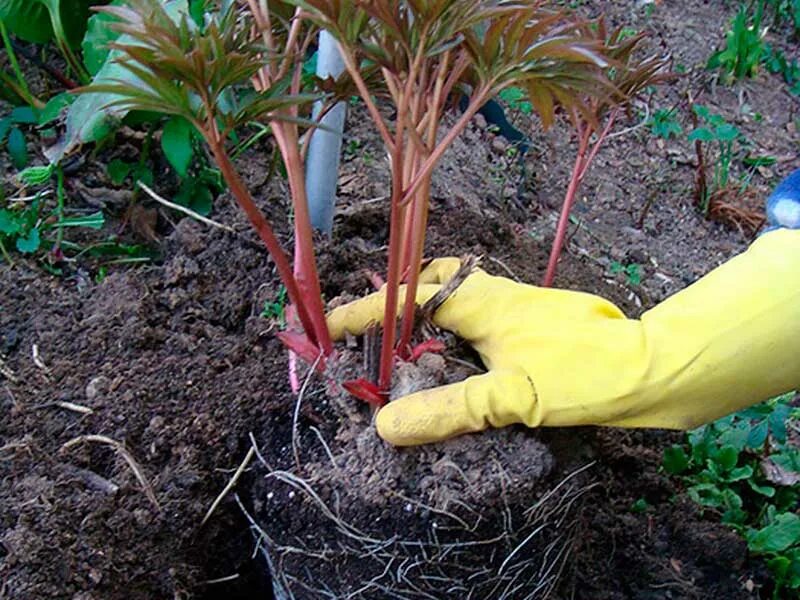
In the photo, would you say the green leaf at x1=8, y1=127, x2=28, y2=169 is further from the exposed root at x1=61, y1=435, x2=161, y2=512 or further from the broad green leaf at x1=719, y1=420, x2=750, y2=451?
the broad green leaf at x1=719, y1=420, x2=750, y2=451

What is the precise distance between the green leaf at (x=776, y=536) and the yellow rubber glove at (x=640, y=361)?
1.65 ft

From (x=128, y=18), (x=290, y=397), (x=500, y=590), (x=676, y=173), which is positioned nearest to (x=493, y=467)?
(x=500, y=590)

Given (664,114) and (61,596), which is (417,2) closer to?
(61,596)

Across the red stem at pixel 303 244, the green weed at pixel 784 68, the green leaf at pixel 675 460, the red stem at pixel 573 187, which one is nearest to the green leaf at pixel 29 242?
the red stem at pixel 303 244

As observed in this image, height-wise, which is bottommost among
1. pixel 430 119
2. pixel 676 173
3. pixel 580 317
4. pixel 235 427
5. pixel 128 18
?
pixel 676 173

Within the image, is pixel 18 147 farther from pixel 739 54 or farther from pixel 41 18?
pixel 739 54

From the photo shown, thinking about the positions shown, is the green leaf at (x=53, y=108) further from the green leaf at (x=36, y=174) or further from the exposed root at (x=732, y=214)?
the exposed root at (x=732, y=214)

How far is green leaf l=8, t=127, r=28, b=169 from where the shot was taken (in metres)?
1.60

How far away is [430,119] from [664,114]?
1.53 m

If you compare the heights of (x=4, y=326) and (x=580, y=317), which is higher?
(x=580, y=317)

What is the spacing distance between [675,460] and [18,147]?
4.08ft

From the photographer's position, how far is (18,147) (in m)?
1.60

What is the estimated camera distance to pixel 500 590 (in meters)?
1.13

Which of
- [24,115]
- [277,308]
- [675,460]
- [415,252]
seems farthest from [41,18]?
[675,460]
